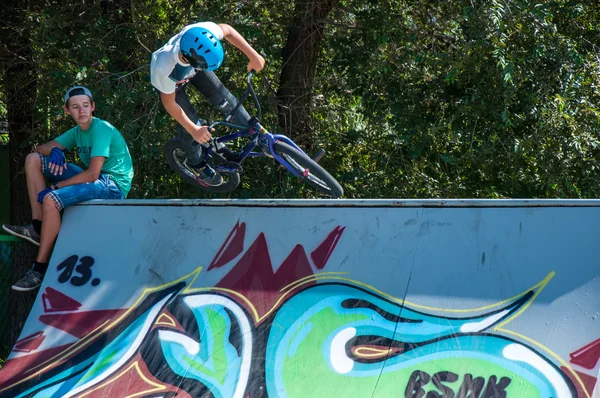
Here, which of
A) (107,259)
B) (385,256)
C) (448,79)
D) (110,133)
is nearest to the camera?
(385,256)

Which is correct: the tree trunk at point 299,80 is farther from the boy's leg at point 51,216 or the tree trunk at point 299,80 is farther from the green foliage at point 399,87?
the boy's leg at point 51,216

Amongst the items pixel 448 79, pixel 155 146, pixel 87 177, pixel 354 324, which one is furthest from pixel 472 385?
pixel 155 146

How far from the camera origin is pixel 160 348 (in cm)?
414

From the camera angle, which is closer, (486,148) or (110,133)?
(110,133)

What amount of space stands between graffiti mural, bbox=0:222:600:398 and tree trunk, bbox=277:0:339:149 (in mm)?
3284

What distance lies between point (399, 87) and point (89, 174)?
377cm

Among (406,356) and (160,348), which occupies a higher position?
(406,356)

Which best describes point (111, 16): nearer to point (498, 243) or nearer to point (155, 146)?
point (155, 146)

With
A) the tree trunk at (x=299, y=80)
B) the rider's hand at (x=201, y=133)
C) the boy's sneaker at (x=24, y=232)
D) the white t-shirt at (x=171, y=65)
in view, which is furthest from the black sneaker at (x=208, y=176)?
the tree trunk at (x=299, y=80)

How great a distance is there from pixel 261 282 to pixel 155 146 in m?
3.24

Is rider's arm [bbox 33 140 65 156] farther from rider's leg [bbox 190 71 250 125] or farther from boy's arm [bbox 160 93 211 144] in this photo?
rider's leg [bbox 190 71 250 125]

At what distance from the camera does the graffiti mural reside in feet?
10.9

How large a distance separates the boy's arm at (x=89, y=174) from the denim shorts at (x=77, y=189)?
40 mm

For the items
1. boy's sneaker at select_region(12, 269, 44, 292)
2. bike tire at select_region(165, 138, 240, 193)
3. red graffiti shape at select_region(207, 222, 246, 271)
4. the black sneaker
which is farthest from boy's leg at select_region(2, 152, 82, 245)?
red graffiti shape at select_region(207, 222, 246, 271)
